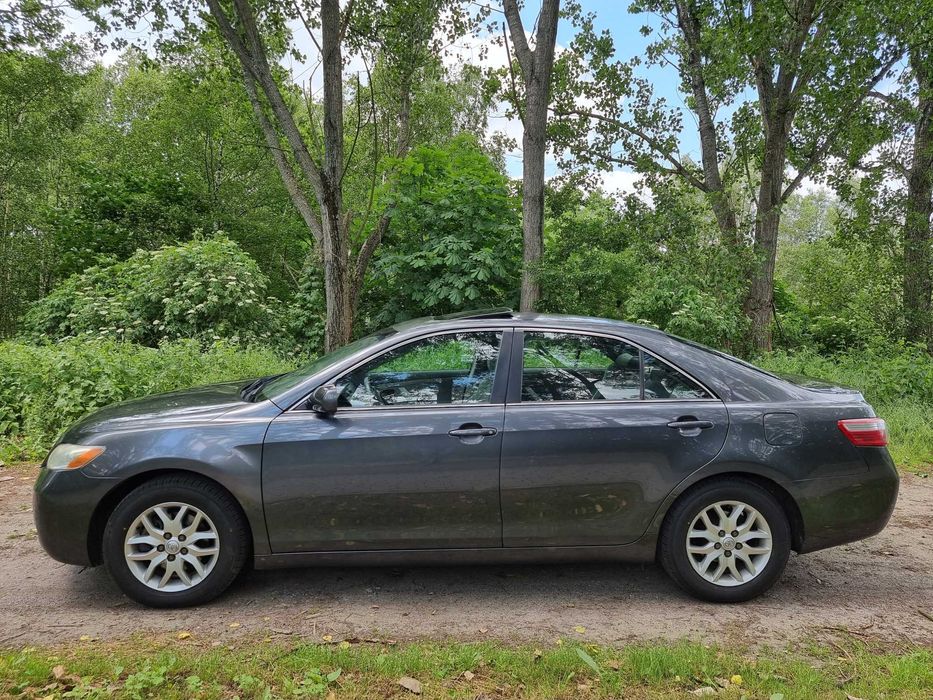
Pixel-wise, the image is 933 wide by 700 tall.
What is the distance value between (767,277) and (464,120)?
936 inches

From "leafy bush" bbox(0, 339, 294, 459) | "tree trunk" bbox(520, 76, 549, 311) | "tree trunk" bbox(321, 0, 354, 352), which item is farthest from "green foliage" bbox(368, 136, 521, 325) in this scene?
"leafy bush" bbox(0, 339, 294, 459)

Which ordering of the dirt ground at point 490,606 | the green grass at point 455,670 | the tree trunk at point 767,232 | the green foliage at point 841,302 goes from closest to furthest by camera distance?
the green grass at point 455,670 → the dirt ground at point 490,606 → the tree trunk at point 767,232 → the green foliage at point 841,302

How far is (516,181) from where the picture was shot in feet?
A: 49.8

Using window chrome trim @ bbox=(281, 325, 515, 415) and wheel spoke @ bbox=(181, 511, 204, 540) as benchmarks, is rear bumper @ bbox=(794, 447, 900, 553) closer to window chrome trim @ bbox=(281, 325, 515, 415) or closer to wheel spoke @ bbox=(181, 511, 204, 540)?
window chrome trim @ bbox=(281, 325, 515, 415)

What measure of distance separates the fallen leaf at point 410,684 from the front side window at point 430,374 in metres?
1.39

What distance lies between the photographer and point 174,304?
37.1 feet

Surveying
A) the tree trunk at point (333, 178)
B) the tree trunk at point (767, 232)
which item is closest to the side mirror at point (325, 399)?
the tree trunk at point (333, 178)

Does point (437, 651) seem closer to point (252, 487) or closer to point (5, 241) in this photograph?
point (252, 487)

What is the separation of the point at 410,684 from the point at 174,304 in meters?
10.4

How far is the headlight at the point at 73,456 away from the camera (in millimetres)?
3270

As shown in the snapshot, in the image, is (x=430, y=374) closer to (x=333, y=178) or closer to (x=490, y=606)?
(x=490, y=606)

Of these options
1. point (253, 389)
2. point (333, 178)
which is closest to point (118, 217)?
point (333, 178)

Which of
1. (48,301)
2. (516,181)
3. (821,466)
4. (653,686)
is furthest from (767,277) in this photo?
(48,301)

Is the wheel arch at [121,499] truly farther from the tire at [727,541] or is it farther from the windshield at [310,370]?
the tire at [727,541]
